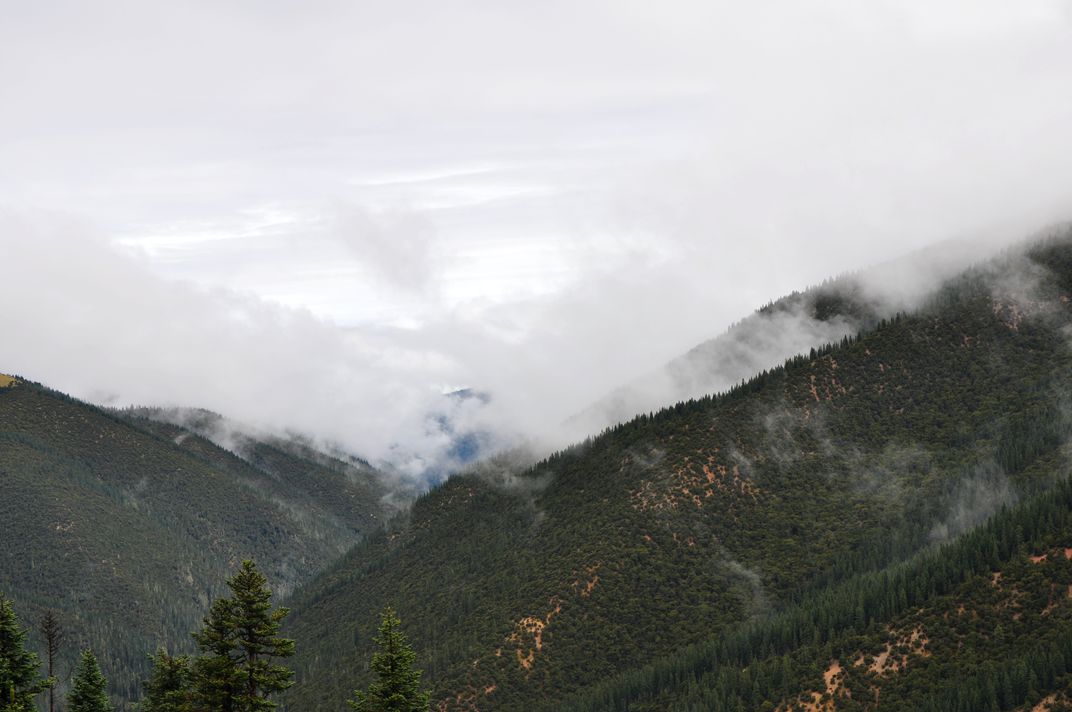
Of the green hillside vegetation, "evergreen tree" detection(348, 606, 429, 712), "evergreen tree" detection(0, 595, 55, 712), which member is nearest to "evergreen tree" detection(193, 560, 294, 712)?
"evergreen tree" detection(348, 606, 429, 712)

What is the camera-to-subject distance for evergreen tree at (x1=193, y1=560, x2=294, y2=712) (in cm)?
6956

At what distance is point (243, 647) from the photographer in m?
70.9

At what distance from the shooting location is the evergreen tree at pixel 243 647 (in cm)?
6956

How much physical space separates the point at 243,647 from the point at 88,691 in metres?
29.4

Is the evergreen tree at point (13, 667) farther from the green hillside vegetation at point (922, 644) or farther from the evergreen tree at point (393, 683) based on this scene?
the green hillside vegetation at point (922, 644)

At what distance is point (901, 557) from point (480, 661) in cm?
8228

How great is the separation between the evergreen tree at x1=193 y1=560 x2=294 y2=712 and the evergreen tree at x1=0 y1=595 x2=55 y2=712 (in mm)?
15274

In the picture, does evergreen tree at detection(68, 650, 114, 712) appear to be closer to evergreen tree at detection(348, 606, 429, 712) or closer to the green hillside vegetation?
evergreen tree at detection(348, 606, 429, 712)

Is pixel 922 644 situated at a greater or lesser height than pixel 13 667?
lesser

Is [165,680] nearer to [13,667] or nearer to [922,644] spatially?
[13,667]

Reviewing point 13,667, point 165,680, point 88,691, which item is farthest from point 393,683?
point 88,691

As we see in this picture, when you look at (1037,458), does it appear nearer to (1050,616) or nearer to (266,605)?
(1050,616)

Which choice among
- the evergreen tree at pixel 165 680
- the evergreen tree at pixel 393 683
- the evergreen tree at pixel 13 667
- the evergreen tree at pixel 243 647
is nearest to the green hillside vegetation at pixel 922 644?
the evergreen tree at pixel 393 683

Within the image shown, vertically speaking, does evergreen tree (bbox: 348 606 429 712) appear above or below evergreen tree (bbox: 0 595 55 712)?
below
